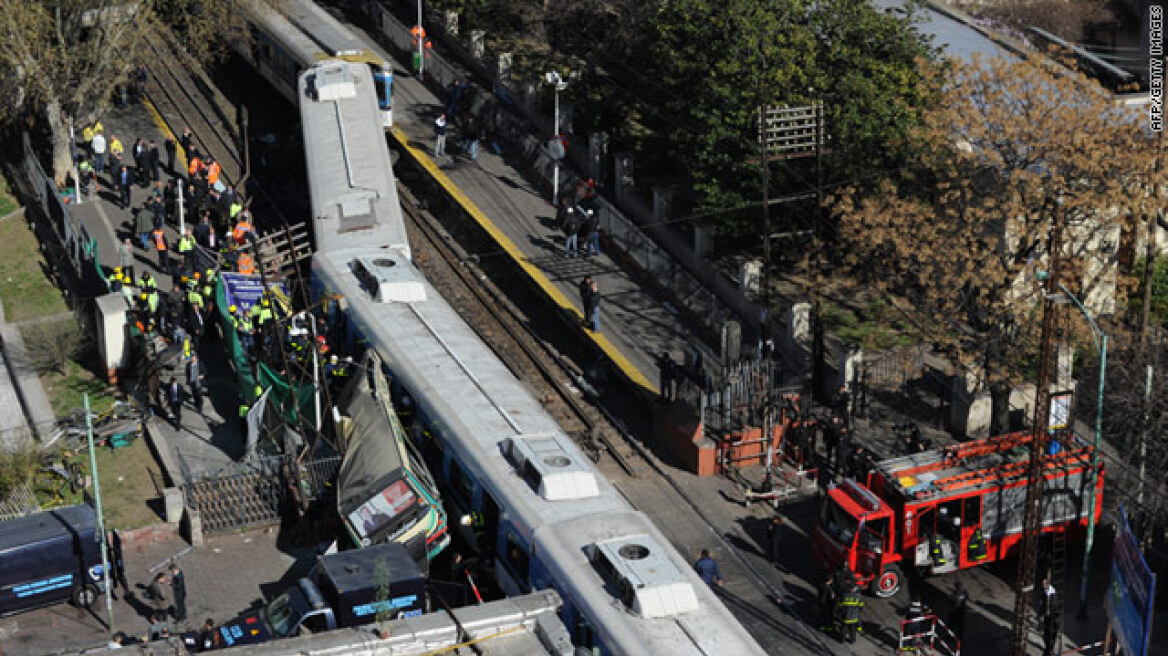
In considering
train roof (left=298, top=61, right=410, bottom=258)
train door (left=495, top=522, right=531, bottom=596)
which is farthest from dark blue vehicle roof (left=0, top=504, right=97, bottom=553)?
train roof (left=298, top=61, right=410, bottom=258)

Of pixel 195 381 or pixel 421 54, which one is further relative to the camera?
pixel 421 54

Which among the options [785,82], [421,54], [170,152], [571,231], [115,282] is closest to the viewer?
[115,282]

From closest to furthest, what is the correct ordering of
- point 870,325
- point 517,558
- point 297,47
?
point 517,558 → point 870,325 → point 297,47

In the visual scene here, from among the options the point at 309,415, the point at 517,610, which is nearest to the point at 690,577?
the point at 517,610

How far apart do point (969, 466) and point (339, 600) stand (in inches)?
563

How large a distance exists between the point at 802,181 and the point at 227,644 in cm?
2315

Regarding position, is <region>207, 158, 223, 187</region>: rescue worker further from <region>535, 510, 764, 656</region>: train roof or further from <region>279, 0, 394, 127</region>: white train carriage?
<region>535, 510, 764, 656</region>: train roof

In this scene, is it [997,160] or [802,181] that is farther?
[802,181]

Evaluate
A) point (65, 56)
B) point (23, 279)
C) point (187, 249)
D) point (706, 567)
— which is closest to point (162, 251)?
point (187, 249)

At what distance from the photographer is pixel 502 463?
34344 mm

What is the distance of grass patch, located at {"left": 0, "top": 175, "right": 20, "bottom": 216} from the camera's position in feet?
179

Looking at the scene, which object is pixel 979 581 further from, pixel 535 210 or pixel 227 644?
pixel 535 210

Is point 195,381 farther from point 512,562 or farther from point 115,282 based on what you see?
point 512,562

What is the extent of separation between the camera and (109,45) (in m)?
53.0
